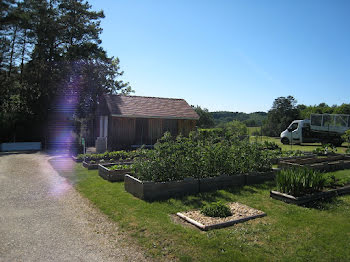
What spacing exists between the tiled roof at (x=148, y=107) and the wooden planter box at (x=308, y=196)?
13.0m

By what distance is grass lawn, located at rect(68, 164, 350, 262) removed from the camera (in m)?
4.00

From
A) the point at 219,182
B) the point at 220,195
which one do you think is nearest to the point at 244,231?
the point at 220,195

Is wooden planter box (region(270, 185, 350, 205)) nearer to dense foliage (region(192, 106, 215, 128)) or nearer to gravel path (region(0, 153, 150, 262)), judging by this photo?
gravel path (region(0, 153, 150, 262))

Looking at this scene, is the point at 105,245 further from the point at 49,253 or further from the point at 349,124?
the point at 349,124

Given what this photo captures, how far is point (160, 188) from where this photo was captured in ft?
22.2

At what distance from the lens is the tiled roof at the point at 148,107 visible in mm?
18484

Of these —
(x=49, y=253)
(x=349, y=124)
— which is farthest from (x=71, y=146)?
(x=349, y=124)

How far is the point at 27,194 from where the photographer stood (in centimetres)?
750

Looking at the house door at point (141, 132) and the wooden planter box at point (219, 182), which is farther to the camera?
the house door at point (141, 132)

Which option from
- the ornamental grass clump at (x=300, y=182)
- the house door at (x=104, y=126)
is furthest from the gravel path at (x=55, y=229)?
the house door at (x=104, y=126)

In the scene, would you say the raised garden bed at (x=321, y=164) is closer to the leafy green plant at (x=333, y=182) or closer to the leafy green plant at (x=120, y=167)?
the leafy green plant at (x=333, y=182)

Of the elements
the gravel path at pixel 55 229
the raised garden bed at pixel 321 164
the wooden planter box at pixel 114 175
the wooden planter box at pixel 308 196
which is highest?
the raised garden bed at pixel 321 164

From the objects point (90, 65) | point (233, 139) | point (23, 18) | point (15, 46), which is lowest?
point (233, 139)

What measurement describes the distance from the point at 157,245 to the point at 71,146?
16.5 m
